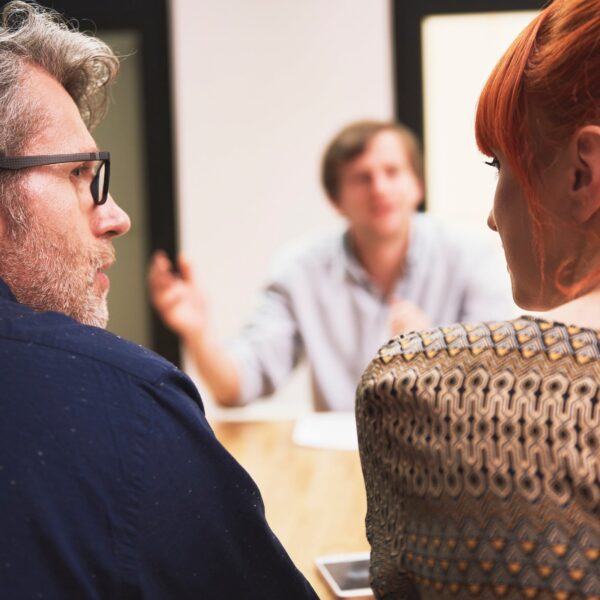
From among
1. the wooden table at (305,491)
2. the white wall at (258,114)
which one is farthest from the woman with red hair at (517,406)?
the white wall at (258,114)

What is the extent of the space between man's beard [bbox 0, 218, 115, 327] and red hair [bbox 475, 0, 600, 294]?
0.50 metres

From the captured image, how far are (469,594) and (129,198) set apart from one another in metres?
3.97

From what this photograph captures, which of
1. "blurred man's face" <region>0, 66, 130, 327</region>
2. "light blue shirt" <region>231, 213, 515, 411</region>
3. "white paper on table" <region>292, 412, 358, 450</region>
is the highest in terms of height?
"blurred man's face" <region>0, 66, 130, 327</region>

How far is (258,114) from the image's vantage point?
4051 millimetres

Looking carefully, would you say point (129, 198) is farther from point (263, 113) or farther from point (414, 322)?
point (414, 322)

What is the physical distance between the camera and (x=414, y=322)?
238 cm

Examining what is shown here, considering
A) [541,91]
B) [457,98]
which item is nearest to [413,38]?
[457,98]

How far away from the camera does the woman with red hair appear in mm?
654

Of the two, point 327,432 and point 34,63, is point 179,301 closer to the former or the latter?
point 327,432

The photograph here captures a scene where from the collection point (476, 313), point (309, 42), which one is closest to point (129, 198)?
point (309, 42)

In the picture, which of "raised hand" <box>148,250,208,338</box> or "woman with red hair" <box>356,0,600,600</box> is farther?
"raised hand" <box>148,250,208,338</box>

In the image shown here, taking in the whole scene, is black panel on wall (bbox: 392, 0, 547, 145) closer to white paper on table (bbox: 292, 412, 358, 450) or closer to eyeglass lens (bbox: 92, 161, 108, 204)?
white paper on table (bbox: 292, 412, 358, 450)

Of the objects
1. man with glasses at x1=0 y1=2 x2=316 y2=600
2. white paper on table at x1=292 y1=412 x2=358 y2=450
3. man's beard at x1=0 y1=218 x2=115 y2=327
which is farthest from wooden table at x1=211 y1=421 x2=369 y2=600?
man's beard at x1=0 y1=218 x2=115 y2=327

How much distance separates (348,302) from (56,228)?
6.04ft
